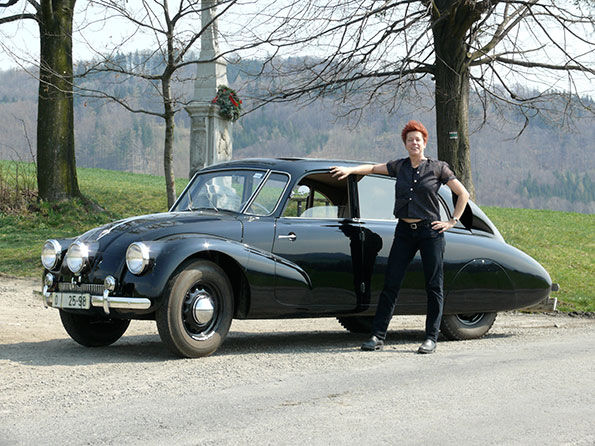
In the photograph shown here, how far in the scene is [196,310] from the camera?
6547 mm

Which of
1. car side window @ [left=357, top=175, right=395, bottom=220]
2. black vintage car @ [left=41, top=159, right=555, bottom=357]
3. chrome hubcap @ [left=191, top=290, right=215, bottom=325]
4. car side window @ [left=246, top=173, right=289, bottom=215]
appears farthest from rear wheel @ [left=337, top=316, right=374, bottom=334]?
chrome hubcap @ [left=191, top=290, right=215, bottom=325]

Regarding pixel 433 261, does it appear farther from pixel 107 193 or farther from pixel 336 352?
pixel 107 193

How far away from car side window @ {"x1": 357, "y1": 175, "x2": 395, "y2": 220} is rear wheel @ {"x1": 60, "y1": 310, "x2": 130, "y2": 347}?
2.47 metres

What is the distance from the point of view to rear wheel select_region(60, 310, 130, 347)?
732cm

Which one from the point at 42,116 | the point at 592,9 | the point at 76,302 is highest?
the point at 592,9

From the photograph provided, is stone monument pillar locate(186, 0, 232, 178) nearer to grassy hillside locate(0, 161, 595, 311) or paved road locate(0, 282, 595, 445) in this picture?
grassy hillside locate(0, 161, 595, 311)

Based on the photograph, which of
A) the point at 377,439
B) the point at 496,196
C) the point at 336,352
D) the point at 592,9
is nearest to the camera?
the point at 377,439

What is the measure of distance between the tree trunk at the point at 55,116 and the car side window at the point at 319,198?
13391 mm

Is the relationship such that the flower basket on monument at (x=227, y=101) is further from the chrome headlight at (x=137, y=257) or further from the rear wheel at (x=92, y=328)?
the chrome headlight at (x=137, y=257)

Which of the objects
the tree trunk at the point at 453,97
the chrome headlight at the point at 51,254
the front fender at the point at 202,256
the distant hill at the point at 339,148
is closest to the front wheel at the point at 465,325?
the front fender at the point at 202,256

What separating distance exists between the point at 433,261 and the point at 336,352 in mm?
1194

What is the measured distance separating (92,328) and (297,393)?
2.75 metres

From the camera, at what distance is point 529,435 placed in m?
4.44

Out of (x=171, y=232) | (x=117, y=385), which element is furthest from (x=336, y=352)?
(x=117, y=385)
